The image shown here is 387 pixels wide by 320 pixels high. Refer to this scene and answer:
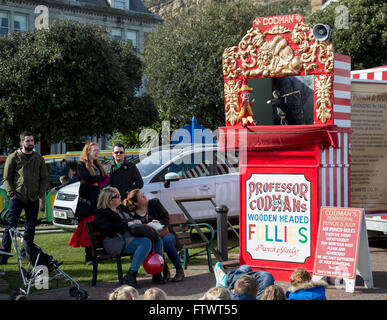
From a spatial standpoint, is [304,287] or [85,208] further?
[85,208]

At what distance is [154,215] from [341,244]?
8.22 ft

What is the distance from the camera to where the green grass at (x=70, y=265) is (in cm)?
859

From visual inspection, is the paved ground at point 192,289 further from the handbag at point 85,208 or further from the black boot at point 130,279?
the handbag at point 85,208

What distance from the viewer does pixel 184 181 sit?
1234 cm

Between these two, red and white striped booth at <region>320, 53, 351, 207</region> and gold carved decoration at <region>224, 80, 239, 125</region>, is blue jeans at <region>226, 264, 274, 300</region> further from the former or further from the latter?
gold carved decoration at <region>224, 80, 239, 125</region>

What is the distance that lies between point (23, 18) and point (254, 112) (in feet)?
137

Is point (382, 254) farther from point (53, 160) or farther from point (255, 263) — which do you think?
point (53, 160)

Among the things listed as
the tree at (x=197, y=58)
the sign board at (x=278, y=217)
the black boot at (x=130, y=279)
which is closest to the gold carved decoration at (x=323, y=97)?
the sign board at (x=278, y=217)

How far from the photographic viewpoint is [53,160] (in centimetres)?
2125

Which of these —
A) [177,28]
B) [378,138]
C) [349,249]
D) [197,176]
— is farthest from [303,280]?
[177,28]

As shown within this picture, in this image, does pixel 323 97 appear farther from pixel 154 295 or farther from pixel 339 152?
pixel 154 295

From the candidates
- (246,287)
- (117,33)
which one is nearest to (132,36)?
(117,33)

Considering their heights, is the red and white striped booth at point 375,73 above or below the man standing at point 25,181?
above

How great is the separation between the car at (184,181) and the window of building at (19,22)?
3713 cm
